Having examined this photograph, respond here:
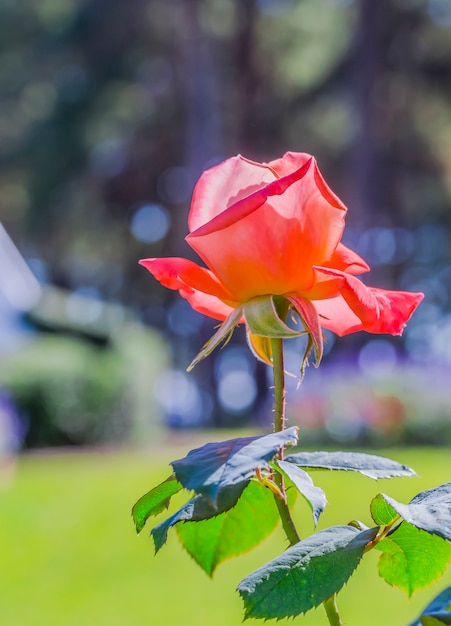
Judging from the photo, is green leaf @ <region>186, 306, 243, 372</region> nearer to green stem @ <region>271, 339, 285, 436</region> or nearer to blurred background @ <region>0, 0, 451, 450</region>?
green stem @ <region>271, 339, 285, 436</region>

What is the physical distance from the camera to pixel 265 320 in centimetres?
45

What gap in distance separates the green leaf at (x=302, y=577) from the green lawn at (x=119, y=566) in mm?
1174

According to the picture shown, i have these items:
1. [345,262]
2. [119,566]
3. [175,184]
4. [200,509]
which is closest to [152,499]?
[200,509]

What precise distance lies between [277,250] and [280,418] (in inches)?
3.2

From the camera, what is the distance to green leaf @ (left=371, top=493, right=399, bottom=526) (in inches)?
17.3

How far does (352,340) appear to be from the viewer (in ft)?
38.0

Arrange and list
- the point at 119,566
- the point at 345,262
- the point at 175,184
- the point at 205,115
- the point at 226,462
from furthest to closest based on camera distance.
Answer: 1. the point at 175,184
2. the point at 205,115
3. the point at 119,566
4. the point at 345,262
5. the point at 226,462

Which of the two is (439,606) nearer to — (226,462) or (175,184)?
(226,462)

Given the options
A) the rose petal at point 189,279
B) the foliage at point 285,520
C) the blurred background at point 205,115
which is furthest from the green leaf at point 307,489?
the blurred background at point 205,115

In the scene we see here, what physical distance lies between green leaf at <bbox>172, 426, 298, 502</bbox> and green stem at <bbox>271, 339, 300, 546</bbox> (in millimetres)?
48

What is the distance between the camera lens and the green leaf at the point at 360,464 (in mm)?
409

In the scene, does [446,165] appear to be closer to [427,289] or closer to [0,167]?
[427,289]

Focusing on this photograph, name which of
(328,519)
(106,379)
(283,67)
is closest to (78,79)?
(283,67)

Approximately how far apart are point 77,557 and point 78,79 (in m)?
11.0
